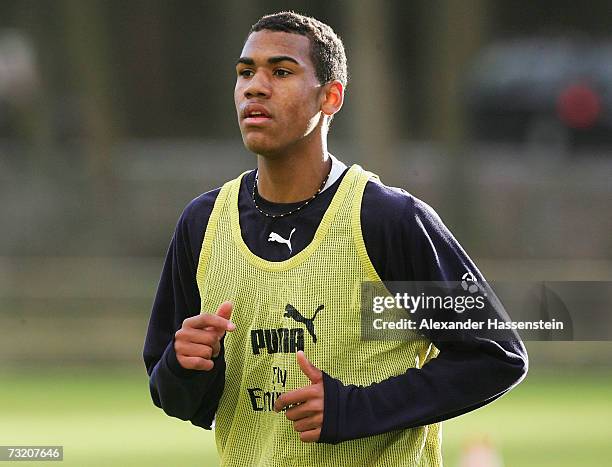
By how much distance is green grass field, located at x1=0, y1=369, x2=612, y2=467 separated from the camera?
28.2ft

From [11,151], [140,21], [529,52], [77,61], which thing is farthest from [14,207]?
[529,52]

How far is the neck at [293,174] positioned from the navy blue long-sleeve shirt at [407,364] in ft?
0.12

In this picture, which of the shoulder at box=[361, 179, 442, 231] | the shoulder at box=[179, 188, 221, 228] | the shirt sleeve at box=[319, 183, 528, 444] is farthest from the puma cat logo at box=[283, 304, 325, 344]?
the shoulder at box=[179, 188, 221, 228]

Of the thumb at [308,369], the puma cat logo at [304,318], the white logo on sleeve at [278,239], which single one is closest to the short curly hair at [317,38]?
the white logo on sleeve at [278,239]

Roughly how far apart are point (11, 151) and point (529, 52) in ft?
26.8

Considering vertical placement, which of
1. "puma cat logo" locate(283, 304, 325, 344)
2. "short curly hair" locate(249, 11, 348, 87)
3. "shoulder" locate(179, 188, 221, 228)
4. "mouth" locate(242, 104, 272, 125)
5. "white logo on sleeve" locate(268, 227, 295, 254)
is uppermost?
"short curly hair" locate(249, 11, 348, 87)

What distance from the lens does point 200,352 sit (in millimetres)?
2982

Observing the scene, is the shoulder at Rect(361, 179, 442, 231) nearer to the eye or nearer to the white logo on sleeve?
the white logo on sleeve

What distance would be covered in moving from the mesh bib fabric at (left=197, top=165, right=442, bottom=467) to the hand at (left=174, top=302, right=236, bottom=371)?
159 mm

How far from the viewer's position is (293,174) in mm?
3271

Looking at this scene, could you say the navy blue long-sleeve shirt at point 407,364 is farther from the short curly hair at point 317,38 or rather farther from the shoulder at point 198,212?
the short curly hair at point 317,38

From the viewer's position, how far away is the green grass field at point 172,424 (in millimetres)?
8602

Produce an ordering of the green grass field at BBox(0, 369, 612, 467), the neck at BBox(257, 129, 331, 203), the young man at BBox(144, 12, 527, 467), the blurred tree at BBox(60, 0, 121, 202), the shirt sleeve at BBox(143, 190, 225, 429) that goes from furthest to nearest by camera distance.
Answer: the blurred tree at BBox(60, 0, 121, 202)
the green grass field at BBox(0, 369, 612, 467)
the neck at BBox(257, 129, 331, 203)
the shirt sleeve at BBox(143, 190, 225, 429)
the young man at BBox(144, 12, 527, 467)

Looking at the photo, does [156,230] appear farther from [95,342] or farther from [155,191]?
[95,342]
